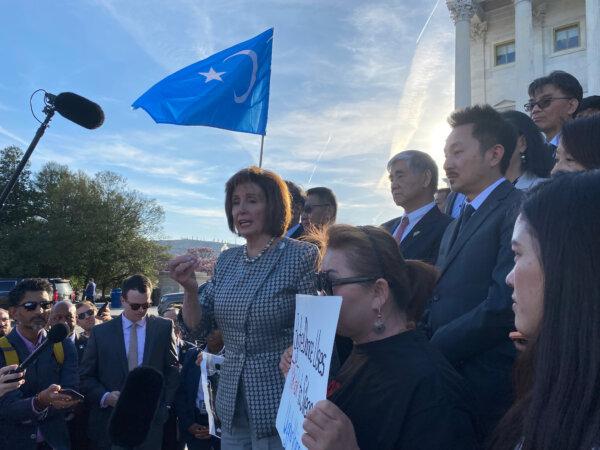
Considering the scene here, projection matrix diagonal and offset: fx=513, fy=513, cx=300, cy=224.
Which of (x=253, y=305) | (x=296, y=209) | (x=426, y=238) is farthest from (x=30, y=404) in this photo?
(x=426, y=238)

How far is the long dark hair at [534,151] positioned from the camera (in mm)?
4219

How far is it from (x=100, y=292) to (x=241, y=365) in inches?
2210

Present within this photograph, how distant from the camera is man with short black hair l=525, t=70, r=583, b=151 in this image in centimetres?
509

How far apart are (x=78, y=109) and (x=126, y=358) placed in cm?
324

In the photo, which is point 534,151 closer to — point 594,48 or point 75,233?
point 594,48

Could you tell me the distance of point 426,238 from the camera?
4.06m

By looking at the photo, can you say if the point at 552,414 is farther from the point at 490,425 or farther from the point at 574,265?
the point at 490,425

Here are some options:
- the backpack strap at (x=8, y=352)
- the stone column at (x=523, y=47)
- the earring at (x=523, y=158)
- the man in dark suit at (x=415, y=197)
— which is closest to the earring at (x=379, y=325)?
the man in dark suit at (x=415, y=197)

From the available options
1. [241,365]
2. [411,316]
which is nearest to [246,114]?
[241,365]

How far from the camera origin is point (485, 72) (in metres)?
30.6

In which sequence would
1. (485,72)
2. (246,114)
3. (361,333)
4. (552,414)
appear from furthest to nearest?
(485,72), (246,114), (361,333), (552,414)

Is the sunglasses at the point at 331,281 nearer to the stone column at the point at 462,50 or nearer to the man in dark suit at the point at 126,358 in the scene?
the man in dark suit at the point at 126,358

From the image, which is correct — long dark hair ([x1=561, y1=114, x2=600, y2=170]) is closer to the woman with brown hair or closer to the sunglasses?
the woman with brown hair

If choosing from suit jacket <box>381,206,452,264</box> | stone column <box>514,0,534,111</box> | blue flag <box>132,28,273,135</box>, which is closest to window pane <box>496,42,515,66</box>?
stone column <box>514,0,534,111</box>
